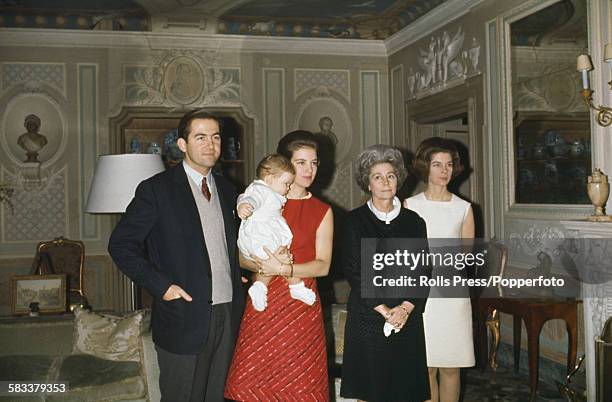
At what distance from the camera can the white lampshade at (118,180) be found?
398cm

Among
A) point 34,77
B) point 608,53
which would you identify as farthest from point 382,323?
point 34,77

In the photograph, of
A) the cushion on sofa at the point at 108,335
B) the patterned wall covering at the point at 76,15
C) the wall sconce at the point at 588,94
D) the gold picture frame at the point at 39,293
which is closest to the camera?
the cushion on sofa at the point at 108,335

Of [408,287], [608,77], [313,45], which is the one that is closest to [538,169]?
[608,77]

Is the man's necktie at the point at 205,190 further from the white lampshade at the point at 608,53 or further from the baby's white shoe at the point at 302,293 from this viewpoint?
the white lampshade at the point at 608,53

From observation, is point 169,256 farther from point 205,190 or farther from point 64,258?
point 64,258

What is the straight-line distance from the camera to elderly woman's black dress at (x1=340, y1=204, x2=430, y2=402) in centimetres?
255

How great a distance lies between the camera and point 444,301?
3.01m

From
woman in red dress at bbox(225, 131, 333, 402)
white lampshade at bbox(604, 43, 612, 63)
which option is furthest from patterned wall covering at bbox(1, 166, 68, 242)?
white lampshade at bbox(604, 43, 612, 63)

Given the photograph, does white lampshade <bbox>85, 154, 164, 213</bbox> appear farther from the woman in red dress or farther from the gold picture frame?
the woman in red dress

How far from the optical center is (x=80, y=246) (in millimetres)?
6695

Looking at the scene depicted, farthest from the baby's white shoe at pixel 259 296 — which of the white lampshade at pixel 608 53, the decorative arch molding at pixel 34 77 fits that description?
the decorative arch molding at pixel 34 77

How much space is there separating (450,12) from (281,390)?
4554 millimetres

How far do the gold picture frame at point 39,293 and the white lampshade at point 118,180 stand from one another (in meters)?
0.95

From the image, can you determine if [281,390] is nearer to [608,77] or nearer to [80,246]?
[608,77]
